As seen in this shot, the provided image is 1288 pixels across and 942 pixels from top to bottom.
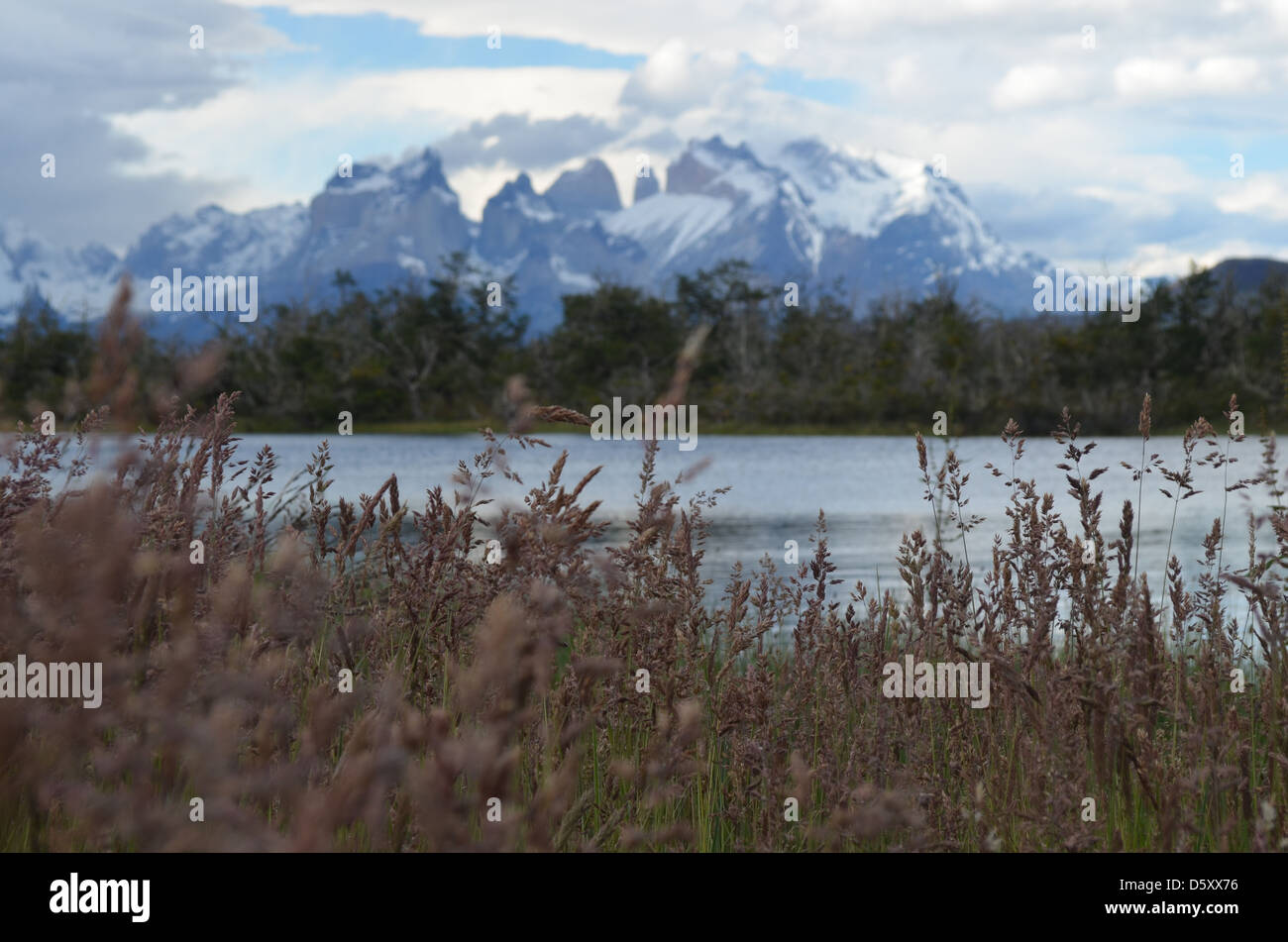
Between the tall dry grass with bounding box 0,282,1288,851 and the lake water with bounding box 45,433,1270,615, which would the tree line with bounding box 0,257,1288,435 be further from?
the tall dry grass with bounding box 0,282,1288,851

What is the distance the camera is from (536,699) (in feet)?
10.1

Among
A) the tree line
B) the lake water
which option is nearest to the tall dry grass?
the lake water

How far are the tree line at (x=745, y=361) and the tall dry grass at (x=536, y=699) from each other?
194ft

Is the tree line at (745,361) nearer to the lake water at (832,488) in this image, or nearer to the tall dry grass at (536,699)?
the lake water at (832,488)

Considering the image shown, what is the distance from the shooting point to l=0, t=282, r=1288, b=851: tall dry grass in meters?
1.29

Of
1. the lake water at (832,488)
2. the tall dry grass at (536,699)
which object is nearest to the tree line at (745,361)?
the lake water at (832,488)

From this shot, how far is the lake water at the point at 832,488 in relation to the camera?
15.4 metres

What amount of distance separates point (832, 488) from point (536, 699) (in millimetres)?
28217

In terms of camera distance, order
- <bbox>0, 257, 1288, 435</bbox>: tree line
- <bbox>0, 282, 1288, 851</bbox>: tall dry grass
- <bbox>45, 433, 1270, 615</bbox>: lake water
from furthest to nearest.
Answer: <bbox>0, 257, 1288, 435</bbox>: tree line
<bbox>45, 433, 1270, 615</bbox>: lake water
<bbox>0, 282, 1288, 851</bbox>: tall dry grass

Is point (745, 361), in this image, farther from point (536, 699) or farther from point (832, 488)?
point (536, 699)

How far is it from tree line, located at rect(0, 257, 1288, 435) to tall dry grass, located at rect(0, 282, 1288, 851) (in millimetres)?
58980

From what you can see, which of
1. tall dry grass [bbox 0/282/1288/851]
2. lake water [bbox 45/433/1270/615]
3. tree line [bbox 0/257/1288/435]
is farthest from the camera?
tree line [bbox 0/257/1288/435]
